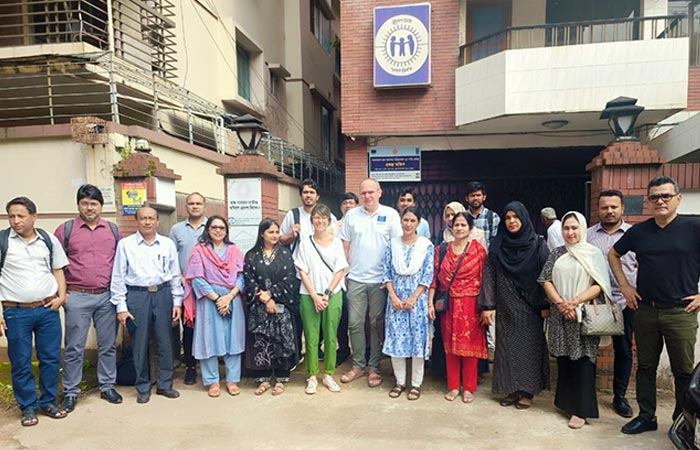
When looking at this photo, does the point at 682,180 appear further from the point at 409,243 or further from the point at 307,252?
the point at 307,252

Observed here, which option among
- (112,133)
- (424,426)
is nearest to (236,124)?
(112,133)

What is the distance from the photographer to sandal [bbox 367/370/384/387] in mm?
4035

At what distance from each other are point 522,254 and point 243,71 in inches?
354

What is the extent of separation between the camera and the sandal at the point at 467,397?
3.68 meters

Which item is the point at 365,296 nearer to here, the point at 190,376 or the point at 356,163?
the point at 190,376

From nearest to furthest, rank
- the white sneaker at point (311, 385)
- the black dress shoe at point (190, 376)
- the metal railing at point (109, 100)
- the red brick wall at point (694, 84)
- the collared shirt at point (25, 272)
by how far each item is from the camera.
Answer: the collared shirt at point (25, 272), the white sneaker at point (311, 385), the black dress shoe at point (190, 376), the metal railing at point (109, 100), the red brick wall at point (694, 84)

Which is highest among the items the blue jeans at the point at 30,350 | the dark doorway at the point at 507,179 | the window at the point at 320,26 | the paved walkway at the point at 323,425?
the window at the point at 320,26

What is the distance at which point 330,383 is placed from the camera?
3.96 m

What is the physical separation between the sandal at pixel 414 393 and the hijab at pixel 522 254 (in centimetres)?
124

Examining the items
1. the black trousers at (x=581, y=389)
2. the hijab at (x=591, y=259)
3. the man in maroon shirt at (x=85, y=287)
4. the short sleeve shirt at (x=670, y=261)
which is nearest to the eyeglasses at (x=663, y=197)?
the short sleeve shirt at (x=670, y=261)

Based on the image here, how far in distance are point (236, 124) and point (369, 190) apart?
1.78 m

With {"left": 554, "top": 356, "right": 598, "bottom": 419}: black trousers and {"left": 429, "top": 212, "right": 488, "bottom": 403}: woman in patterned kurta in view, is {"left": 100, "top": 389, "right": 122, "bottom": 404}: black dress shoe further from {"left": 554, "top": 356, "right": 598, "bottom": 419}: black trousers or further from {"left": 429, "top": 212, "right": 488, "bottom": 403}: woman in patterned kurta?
{"left": 554, "top": 356, "right": 598, "bottom": 419}: black trousers

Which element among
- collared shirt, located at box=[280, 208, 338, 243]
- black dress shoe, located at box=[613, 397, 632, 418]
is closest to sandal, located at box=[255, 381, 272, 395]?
collared shirt, located at box=[280, 208, 338, 243]

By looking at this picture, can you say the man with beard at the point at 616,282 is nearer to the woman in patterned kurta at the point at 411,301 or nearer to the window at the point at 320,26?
the woman in patterned kurta at the point at 411,301
